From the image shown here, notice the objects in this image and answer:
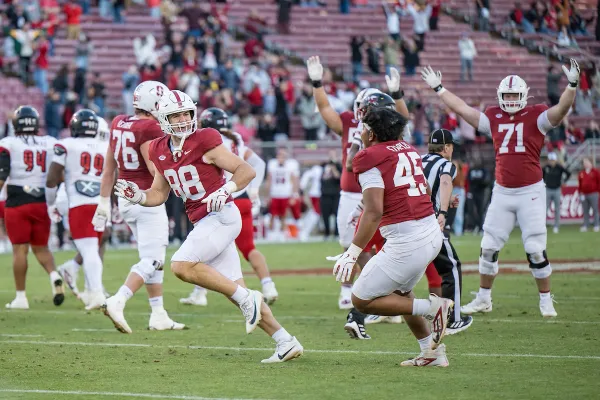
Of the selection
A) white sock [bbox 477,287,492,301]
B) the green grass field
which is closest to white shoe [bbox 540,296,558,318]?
the green grass field

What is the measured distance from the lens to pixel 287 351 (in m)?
8.16

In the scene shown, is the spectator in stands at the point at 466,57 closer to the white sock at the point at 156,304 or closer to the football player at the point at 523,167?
the football player at the point at 523,167

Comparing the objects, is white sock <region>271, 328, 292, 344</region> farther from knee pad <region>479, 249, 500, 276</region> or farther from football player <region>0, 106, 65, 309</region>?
football player <region>0, 106, 65, 309</region>

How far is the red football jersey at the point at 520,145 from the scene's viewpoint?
35.0 feet

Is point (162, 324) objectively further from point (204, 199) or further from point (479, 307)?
point (479, 307)

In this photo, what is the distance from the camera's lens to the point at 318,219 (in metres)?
26.2

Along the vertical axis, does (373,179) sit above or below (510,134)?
above

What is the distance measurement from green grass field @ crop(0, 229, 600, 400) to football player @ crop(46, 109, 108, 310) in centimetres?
50

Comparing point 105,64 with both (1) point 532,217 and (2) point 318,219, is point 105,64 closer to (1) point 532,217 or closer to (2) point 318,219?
(2) point 318,219

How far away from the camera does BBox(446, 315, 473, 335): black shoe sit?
380 inches

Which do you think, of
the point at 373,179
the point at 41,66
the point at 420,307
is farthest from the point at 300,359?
the point at 41,66

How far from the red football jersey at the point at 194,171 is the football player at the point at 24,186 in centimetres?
452

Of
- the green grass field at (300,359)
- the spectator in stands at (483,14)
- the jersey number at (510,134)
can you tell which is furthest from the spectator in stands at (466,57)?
the jersey number at (510,134)

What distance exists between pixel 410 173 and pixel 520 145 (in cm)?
341
